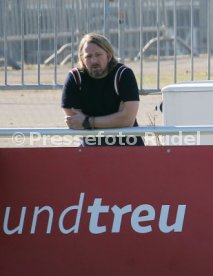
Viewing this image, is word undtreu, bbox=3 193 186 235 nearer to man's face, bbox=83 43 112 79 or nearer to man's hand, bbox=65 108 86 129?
man's hand, bbox=65 108 86 129

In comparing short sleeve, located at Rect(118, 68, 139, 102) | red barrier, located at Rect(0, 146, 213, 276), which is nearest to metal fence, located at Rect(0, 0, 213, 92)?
short sleeve, located at Rect(118, 68, 139, 102)

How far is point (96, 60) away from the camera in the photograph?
6.73m

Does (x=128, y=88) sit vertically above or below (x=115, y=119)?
above

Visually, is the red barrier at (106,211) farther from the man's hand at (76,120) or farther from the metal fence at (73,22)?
the metal fence at (73,22)

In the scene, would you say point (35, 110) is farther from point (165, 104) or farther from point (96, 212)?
point (96, 212)

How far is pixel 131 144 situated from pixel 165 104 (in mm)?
1491

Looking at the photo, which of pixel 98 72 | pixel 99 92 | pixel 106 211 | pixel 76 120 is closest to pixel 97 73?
pixel 98 72

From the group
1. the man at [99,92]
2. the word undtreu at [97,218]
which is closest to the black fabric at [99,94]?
the man at [99,92]

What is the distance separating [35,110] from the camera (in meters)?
13.1

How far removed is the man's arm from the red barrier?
0.83ft

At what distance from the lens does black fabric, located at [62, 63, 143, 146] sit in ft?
22.0

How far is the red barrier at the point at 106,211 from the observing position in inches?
251

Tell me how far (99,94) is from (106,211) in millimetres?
874

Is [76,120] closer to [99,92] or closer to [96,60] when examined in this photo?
[99,92]
